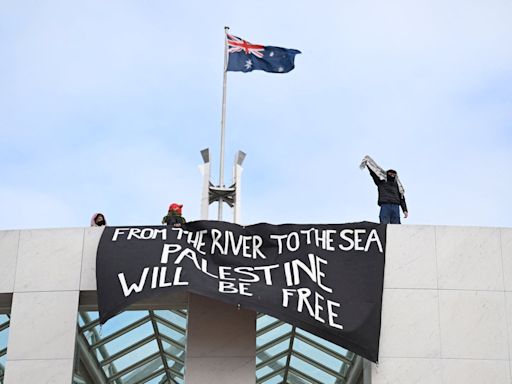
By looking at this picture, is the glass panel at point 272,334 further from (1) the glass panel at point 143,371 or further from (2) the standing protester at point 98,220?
(2) the standing protester at point 98,220

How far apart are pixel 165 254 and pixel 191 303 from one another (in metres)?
0.96

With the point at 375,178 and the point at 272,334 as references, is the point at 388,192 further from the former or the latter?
the point at 272,334

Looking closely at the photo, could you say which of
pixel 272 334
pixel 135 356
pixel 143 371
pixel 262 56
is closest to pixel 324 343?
pixel 272 334

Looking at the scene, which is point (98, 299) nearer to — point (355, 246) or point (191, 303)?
point (191, 303)

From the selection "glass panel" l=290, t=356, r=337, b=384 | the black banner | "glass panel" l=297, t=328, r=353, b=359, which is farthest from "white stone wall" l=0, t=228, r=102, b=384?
"glass panel" l=290, t=356, r=337, b=384

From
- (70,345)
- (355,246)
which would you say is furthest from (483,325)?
(70,345)

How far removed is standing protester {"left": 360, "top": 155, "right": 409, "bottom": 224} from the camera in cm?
2000

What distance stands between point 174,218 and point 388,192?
4008 millimetres

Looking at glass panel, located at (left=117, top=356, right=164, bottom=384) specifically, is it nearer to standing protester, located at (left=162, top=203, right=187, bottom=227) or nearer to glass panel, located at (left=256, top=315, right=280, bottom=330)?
glass panel, located at (left=256, top=315, right=280, bottom=330)

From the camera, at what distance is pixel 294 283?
18.2m

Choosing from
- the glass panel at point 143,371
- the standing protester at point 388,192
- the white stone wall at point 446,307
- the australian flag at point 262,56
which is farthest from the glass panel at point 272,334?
the australian flag at point 262,56

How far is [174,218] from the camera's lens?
63.3 feet

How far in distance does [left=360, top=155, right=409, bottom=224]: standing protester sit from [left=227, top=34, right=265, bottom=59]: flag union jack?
4332 mm

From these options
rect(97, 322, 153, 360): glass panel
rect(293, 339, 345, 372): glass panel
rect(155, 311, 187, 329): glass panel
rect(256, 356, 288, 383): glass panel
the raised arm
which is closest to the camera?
the raised arm
